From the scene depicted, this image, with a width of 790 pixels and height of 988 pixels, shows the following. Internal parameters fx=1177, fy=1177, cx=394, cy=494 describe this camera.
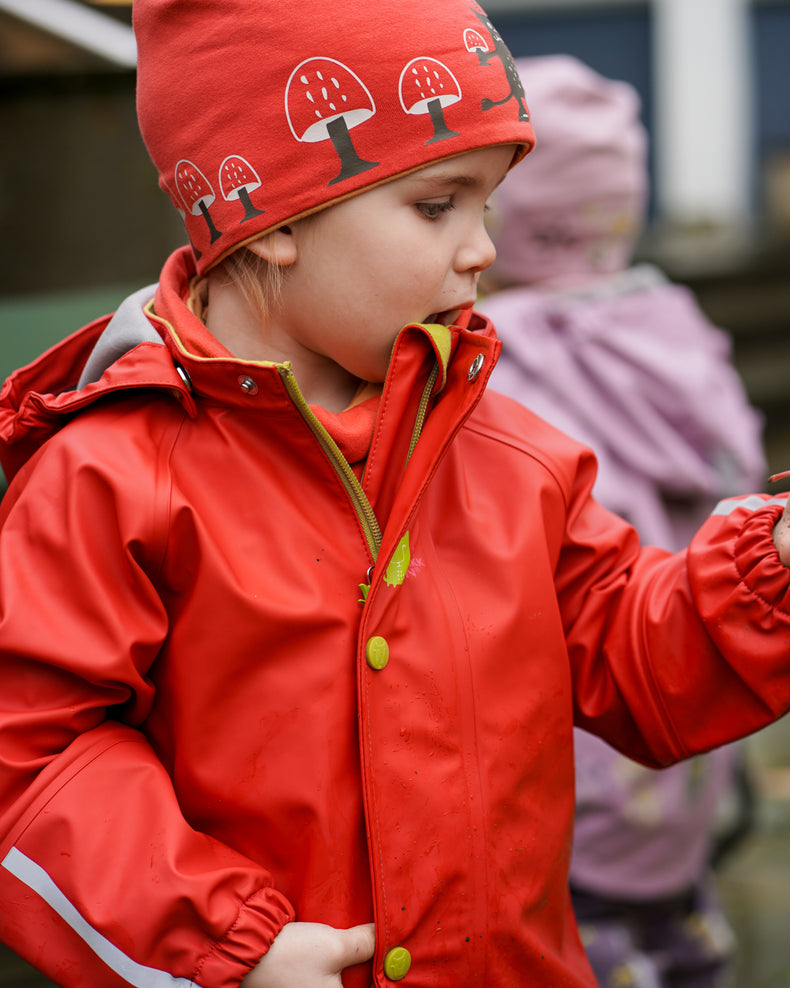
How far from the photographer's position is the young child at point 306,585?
1.50 m

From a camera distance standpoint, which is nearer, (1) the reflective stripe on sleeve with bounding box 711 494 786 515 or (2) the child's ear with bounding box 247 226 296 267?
(2) the child's ear with bounding box 247 226 296 267

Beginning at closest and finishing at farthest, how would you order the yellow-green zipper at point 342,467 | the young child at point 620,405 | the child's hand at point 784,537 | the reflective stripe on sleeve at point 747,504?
the yellow-green zipper at point 342,467, the child's hand at point 784,537, the reflective stripe on sleeve at point 747,504, the young child at point 620,405

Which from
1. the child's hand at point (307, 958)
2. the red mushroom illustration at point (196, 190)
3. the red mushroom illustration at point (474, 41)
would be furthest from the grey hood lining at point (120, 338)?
the child's hand at point (307, 958)

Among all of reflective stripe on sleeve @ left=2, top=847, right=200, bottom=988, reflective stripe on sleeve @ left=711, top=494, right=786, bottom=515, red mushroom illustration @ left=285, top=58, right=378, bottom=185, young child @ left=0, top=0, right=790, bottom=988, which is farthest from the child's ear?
reflective stripe on sleeve @ left=2, top=847, right=200, bottom=988

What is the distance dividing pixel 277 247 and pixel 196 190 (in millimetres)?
154

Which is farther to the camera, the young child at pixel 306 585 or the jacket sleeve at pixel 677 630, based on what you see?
the jacket sleeve at pixel 677 630

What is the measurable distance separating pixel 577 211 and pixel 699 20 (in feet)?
37.8

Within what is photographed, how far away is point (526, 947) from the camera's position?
170 centimetres

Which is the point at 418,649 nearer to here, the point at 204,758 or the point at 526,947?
the point at 204,758

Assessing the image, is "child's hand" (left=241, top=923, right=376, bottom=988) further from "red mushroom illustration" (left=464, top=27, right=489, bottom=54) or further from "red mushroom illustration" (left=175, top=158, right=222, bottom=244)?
"red mushroom illustration" (left=464, top=27, right=489, bottom=54)

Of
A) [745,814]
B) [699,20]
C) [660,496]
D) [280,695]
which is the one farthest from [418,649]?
[699,20]

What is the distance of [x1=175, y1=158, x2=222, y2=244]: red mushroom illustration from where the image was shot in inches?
66.9

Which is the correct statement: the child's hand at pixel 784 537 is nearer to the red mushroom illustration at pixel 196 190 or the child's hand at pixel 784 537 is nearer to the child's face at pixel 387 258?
the child's face at pixel 387 258

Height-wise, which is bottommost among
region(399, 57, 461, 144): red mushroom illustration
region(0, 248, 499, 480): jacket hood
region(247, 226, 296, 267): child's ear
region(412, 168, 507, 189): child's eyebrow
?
region(0, 248, 499, 480): jacket hood
